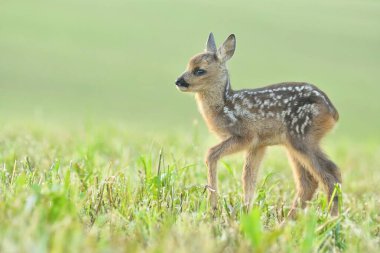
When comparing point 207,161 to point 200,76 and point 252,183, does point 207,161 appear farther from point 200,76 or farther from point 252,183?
point 200,76

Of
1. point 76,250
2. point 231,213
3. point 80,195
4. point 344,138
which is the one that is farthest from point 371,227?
point 344,138

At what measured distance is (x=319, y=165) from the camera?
21.8 ft

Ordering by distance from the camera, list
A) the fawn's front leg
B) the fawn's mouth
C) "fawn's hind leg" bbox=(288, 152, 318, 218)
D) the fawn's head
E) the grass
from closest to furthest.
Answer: the grass → the fawn's front leg → "fawn's hind leg" bbox=(288, 152, 318, 218) → the fawn's mouth → the fawn's head

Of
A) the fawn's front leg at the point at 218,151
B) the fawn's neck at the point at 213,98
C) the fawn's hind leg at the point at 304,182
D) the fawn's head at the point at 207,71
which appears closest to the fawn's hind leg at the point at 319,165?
the fawn's hind leg at the point at 304,182

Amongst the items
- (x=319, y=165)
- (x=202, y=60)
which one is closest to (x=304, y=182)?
(x=319, y=165)

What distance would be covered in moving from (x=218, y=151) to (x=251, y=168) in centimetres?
40

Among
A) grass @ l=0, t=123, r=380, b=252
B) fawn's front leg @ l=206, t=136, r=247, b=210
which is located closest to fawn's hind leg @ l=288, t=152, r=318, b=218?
grass @ l=0, t=123, r=380, b=252

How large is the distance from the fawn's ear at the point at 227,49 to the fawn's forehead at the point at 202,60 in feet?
0.29

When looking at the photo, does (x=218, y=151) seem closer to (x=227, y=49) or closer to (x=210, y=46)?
(x=227, y=49)

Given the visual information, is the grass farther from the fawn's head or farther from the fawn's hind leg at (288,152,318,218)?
the fawn's head

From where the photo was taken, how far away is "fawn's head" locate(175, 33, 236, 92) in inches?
280

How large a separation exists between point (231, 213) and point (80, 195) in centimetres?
103

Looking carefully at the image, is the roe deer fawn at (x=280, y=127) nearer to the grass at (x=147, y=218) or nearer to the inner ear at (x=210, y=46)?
the grass at (x=147, y=218)

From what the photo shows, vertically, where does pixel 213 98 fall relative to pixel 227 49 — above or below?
below
